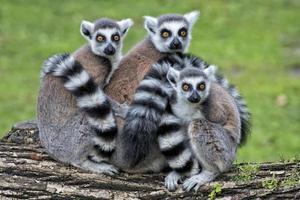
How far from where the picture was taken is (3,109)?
590 inches

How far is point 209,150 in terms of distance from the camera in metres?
5.91

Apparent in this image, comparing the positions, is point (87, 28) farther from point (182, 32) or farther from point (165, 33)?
point (182, 32)

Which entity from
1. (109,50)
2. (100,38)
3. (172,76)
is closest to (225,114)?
(172,76)

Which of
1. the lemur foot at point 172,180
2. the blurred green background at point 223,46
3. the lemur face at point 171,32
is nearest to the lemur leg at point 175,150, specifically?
the lemur foot at point 172,180

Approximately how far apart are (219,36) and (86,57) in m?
13.4

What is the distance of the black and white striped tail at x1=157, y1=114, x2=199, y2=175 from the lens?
583 centimetres

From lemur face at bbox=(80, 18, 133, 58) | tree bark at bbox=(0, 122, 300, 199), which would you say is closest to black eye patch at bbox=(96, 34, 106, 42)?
lemur face at bbox=(80, 18, 133, 58)

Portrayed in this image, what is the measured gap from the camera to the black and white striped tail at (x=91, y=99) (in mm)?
5906

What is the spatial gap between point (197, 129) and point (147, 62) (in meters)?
0.95

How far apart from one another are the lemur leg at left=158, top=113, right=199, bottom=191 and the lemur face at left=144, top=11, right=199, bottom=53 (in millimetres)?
1166

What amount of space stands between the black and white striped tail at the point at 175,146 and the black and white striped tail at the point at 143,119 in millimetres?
66

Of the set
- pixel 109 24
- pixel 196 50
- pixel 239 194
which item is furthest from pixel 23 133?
pixel 196 50

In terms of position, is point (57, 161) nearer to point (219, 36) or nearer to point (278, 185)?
point (278, 185)

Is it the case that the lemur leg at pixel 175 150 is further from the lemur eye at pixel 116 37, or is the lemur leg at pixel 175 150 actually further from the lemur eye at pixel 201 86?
the lemur eye at pixel 116 37
